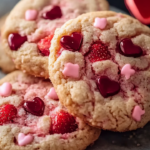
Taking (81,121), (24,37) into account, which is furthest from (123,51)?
(24,37)

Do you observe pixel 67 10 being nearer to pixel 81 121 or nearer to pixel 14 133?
pixel 81 121

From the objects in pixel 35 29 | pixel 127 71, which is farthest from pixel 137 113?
pixel 35 29

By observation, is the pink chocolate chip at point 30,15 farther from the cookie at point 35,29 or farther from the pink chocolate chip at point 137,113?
the pink chocolate chip at point 137,113

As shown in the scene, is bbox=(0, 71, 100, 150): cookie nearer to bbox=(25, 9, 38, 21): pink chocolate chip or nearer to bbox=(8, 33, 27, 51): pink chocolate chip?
bbox=(8, 33, 27, 51): pink chocolate chip

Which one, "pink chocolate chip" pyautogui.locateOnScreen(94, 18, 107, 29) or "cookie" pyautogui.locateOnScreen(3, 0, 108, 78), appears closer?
"pink chocolate chip" pyautogui.locateOnScreen(94, 18, 107, 29)

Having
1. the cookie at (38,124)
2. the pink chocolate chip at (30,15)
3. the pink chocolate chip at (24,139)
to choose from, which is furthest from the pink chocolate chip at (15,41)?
the pink chocolate chip at (24,139)

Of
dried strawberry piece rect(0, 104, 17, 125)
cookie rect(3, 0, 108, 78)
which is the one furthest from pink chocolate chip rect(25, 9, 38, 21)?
dried strawberry piece rect(0, 104, 17, 125)

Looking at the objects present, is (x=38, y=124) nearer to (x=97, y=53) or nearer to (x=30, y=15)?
(x=97, y=53)
